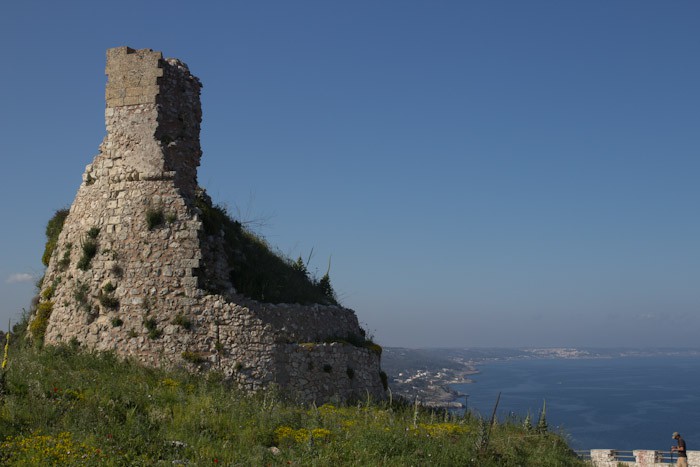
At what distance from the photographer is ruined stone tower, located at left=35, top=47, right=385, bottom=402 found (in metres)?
14.6

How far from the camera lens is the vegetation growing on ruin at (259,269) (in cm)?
1625

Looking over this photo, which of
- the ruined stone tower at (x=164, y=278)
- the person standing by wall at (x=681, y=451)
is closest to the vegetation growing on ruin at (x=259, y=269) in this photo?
the ruined stone tower at (x=164, y=278)

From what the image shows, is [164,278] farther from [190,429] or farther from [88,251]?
[190,429]

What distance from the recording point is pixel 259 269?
17484 mm

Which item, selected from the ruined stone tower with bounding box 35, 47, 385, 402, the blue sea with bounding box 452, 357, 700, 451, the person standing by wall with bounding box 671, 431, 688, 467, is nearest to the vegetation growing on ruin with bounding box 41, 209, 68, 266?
the ruined stone tower with bounding box 35, 47, 385, 402

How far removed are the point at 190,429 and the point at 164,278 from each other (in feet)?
17.5

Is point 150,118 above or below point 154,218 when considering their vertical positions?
above

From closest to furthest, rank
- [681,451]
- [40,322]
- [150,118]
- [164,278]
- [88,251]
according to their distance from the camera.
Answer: [164,278]
[88,251]
[150,118]
[40,322]
[681,451]

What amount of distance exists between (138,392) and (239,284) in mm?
4679

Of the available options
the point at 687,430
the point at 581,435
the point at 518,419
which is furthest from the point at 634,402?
the point at 518,419

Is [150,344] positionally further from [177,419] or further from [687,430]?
[687,430]

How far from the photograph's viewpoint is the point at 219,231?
54.1ft

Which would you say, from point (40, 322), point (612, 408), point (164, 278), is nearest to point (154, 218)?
point (164, 278)

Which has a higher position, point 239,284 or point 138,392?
point 239,284
